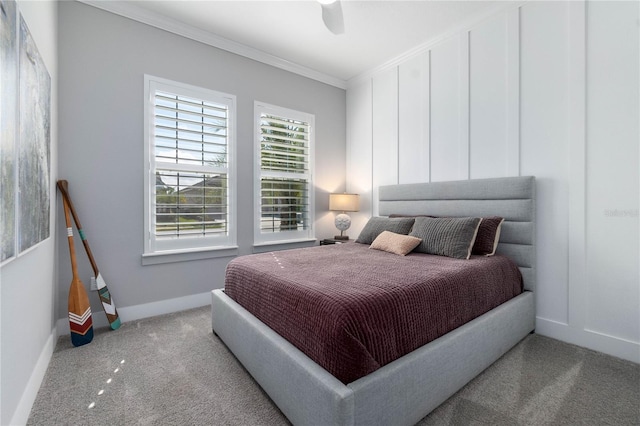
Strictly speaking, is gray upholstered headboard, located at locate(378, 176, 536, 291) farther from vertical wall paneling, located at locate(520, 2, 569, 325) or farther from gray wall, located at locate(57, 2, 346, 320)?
gray wall, located at locate(57, 2, 346, 320)

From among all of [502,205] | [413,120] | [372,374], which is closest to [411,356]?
[372,374]

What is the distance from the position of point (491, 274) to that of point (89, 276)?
10.6ft

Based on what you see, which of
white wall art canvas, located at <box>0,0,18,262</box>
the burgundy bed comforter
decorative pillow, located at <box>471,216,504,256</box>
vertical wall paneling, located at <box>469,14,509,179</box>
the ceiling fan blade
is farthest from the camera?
vertical wall paneling, located at <box>469,14,509,179</box>

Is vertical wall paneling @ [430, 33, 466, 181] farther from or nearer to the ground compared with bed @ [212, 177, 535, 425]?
farther from the ground

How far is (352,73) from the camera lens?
4.01m

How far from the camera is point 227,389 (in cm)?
169

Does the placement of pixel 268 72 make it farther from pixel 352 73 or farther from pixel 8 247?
pixel 8 247

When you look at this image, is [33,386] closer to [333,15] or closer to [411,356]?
[411,356]

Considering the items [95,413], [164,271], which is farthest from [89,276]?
[95,413]

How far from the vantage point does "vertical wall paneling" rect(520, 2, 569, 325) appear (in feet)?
7.59

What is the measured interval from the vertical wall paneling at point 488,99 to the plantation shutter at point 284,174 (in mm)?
1985

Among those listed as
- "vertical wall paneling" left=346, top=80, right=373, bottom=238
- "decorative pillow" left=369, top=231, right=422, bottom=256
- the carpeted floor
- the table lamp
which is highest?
"vertical wall paneling" left=346, top=80, right=373, bottom=238

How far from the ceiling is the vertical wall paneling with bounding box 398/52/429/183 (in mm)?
237

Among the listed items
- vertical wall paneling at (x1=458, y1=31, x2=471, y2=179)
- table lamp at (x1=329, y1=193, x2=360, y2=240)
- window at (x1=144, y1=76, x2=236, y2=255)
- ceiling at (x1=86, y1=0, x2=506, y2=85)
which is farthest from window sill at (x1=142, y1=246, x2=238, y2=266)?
vertical wall paneling at (x1=458, y1=31, x2=471, y2=179)
